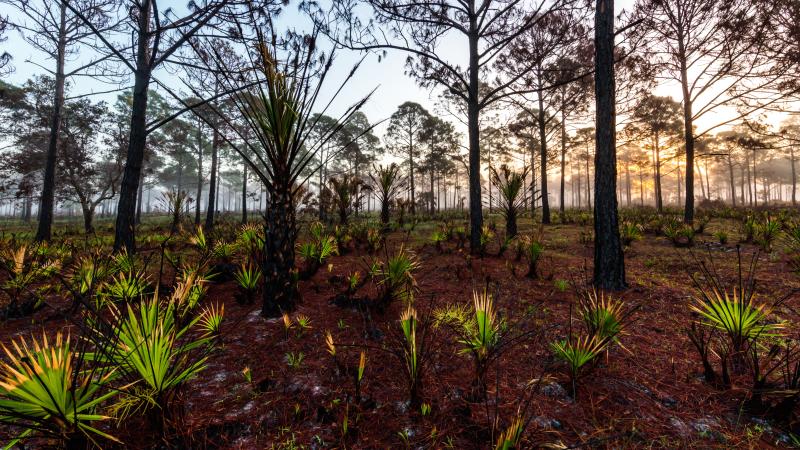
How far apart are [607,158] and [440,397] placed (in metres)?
3.72

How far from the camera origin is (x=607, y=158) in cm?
374

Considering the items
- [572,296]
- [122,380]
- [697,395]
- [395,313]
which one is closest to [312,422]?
[122,380]

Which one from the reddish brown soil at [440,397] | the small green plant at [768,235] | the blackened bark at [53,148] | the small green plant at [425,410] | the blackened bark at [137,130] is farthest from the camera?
the blackened bark at [53,148]

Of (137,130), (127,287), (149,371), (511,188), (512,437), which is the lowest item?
(512,437)

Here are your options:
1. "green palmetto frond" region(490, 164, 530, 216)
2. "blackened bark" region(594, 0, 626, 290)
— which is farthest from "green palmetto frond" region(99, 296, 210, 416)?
"green palmetto frond" region(490, 164, 530, 216)

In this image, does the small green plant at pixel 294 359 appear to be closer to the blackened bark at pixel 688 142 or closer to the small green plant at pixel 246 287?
the small green plant at pixel 246 287

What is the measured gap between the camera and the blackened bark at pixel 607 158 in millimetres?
3738

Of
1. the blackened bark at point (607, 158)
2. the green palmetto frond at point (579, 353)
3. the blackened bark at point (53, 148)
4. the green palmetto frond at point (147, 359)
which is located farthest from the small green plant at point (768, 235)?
the blackened bark at point (53, 148)

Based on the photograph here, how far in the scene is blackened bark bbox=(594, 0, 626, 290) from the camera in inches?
147

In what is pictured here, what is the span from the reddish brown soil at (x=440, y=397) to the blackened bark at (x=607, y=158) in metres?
0.82

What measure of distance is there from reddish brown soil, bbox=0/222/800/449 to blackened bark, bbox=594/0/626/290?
2.70 feet

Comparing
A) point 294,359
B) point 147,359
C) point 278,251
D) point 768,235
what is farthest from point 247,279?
point 768,235

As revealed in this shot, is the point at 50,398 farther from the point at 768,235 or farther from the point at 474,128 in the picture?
the point at 768,235

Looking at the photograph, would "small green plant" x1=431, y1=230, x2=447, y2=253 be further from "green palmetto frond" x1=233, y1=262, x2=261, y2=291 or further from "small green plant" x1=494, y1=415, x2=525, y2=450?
"small green plant" x1=494, y1=415, x2=525, y2=450
